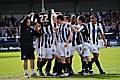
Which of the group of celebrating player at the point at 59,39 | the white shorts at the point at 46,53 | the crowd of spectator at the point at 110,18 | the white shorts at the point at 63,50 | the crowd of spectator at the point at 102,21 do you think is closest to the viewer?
the white shorts at the point at 63,50

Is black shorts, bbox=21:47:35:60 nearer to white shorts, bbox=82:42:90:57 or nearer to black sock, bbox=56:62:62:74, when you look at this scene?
black sock, bbox=56:62:62:74

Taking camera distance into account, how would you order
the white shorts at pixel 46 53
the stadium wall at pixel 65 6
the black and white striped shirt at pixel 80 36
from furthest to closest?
1. the stadium wall at pixel 65 6
2. the black and white striped shirt at pixel 80 36
3. the white shorts at pixel 46 53

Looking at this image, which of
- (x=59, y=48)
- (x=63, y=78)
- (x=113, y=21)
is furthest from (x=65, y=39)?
(x=113, y=21)

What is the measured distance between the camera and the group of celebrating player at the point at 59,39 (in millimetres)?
16875

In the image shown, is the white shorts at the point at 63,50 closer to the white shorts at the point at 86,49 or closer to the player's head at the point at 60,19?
the white shorts at the point at 86,49

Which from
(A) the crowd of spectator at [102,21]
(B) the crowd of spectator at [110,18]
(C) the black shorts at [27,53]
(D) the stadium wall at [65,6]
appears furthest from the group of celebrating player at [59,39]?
(D) the stadium wall at [65,6]

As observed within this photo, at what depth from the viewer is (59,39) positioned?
664 inches

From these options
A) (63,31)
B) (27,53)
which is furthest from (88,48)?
(27,53)

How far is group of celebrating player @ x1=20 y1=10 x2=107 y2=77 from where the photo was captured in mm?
16875

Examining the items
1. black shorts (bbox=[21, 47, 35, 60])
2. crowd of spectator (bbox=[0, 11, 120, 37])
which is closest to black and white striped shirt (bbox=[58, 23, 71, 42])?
black shorts (bbox=[21, 47, 35, 60])

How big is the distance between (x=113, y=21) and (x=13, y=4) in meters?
12.2

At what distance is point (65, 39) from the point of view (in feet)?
55.1

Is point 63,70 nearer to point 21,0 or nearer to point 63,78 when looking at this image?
point 63,78

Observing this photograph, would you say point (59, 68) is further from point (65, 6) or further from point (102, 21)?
point (65, 6)
